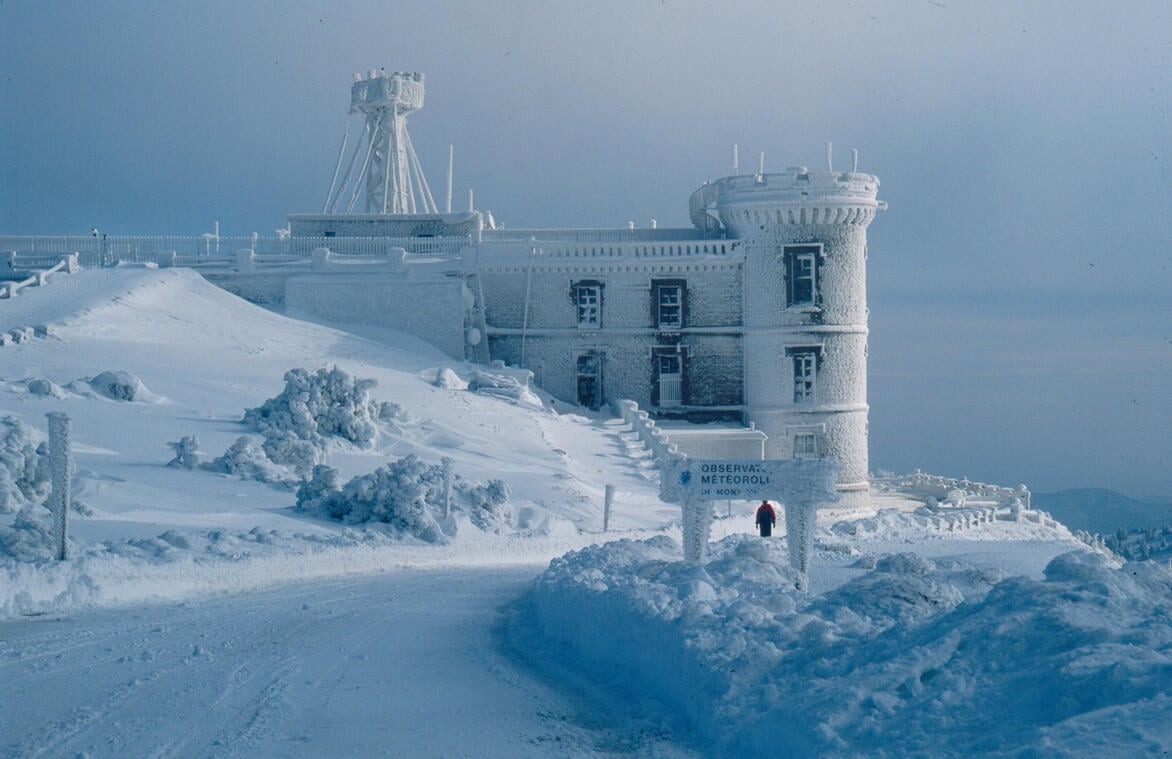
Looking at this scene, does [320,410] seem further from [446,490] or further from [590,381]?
A: [590,381]

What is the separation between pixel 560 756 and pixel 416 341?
108 feet

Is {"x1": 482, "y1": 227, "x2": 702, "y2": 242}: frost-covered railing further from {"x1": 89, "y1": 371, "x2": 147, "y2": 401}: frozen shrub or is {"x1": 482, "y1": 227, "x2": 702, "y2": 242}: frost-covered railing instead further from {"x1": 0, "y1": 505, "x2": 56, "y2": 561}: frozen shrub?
{"x1": 0, "y1": 505, "x2": 56, "y2": 561}: frozen shrub

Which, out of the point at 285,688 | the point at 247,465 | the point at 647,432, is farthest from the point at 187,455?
the point at 647,432

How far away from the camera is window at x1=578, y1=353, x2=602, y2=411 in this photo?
41406mm

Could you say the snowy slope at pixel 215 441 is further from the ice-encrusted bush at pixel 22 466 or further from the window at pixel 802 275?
the window at pixel 802 275

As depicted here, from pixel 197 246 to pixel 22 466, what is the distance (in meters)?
24.7

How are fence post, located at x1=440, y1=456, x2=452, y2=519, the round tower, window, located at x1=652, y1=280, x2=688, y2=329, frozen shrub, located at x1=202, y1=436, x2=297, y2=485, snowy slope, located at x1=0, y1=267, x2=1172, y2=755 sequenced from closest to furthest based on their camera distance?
snowy slope, located at x1=0, y1=267, x2=1172, y2=755, fence post, located at x1=440, y1=456, x2=452, y2=519, frozen shrub, located at x1=202, y1=436, x2=297, y2=485, the round tower, window, located at x1=652, y1=280, x2=688, y2=329

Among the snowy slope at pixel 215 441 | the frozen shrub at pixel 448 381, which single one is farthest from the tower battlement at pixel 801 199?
the frozen shrub at pixel 448 381

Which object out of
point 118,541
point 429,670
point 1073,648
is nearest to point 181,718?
point 429,670

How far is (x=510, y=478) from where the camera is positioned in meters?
27.7

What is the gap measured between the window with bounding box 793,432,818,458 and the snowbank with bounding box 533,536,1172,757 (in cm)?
2817

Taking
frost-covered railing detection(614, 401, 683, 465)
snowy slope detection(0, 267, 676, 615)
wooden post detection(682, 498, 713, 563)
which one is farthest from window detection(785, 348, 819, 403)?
wooden post detection(682, 498, 713, 563)

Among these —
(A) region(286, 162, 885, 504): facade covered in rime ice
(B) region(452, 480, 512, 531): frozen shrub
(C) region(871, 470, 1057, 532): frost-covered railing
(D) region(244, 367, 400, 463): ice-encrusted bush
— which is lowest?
(C) region(871, 470, 1057, 532): frost-covered railing

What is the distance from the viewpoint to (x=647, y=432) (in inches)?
1399
